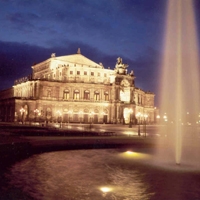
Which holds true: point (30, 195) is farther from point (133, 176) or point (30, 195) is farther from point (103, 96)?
point (103, 96)

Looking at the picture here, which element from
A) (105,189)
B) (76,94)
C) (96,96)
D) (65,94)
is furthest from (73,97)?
(105,189)

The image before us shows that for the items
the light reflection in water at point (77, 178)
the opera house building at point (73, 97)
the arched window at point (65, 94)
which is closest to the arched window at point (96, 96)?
the opera house building at point (73, 97)

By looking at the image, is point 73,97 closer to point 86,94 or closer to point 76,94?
point 76,94

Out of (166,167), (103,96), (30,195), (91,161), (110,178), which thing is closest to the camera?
(30,195)

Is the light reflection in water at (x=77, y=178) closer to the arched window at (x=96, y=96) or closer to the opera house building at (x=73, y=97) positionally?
the opera house building at (x=73, y=97)

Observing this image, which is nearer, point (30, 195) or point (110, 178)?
point (30, 195)

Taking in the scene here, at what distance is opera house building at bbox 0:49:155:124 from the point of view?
2975 inches

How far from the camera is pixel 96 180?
12.4m

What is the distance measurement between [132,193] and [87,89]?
7165cm

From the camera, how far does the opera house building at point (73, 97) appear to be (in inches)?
2975

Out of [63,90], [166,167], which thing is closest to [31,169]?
[166,167]

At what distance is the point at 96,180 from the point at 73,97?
6890 centimetres

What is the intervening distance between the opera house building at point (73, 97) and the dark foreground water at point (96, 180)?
181 feet

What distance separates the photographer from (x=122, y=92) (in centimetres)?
8775
